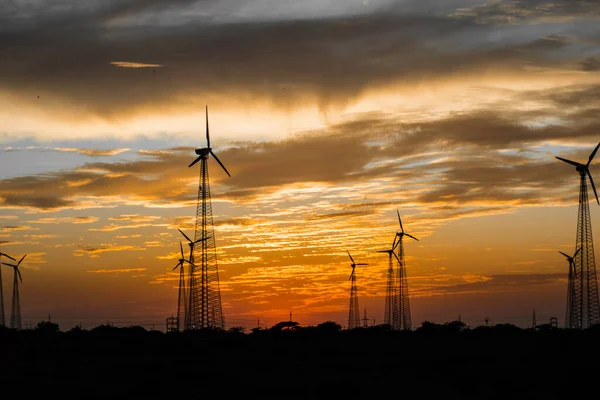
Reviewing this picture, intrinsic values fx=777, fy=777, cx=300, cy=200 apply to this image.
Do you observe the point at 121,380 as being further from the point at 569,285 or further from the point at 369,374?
the point at 569,285

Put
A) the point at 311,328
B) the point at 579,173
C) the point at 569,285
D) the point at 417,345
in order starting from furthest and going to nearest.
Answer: the point at 569,285, the point at 311,328, the point at 579,173, the point at 417,345

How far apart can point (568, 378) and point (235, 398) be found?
3450 centimetres

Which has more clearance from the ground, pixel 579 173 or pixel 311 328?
pixel 579 173

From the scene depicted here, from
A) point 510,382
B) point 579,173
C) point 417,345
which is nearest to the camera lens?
point 510,382

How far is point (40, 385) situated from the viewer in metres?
75.2

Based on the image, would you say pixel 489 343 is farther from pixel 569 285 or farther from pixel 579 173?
pixel 569 285

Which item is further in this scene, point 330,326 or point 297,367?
point 330,326

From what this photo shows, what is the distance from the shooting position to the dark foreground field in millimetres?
74438

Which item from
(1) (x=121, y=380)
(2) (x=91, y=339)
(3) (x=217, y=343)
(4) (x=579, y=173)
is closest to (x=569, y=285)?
(4) (x=579, y=173)

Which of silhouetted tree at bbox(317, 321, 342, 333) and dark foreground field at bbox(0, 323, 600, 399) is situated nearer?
dark foreground field at bbox(0, 323, 600, 399)

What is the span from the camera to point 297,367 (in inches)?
3625

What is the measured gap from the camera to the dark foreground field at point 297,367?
244ft

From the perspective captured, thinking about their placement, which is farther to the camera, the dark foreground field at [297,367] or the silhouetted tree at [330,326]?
the silhouetted tree at [330,326]

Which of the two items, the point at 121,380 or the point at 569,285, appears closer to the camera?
the point at 121,380
